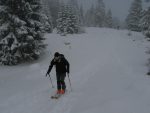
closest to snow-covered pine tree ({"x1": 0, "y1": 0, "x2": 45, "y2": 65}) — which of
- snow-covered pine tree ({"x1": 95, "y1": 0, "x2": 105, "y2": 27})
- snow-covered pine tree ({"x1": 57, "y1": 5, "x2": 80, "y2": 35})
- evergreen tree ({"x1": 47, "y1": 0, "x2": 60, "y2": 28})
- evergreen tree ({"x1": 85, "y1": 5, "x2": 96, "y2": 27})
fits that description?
snow-covered pine tree ({"x1": 57, "y1": 5, "x2": 80, "y2": 35})

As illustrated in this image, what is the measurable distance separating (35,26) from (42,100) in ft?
39.6

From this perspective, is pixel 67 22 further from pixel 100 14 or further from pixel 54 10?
pixel 100 14

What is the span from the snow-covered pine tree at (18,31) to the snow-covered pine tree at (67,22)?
24696 mm

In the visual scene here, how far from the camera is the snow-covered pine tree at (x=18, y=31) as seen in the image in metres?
20.7

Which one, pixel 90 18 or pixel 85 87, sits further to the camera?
pixel 90 18

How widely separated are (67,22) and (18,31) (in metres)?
27.5

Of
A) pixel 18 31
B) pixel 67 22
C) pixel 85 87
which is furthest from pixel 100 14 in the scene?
pixel 85 87

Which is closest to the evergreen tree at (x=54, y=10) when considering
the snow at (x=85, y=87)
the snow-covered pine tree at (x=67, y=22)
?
the snow-covered pine tree at (x=67, y=22)

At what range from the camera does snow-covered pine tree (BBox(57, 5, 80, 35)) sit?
47156 mm

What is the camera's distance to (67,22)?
47.5 meters

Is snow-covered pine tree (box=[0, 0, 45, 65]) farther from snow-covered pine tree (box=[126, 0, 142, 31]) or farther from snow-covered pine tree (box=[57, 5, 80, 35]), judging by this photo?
snow-covered pine tree (box=[126, 0, 142, 31])

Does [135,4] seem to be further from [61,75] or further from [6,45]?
[61,75]

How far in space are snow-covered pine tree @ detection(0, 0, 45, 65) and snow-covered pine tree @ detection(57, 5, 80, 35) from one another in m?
24.7

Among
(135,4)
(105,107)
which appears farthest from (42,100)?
(135,4)
